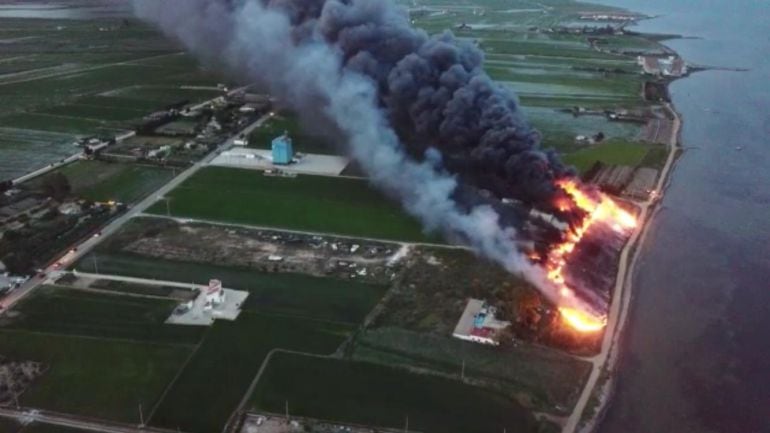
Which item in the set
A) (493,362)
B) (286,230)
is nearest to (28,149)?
(286,230)

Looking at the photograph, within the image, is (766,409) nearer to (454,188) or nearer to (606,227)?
(606,227)

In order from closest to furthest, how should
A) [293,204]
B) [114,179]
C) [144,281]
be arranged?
[144,281]
[293,204]
[114,179]

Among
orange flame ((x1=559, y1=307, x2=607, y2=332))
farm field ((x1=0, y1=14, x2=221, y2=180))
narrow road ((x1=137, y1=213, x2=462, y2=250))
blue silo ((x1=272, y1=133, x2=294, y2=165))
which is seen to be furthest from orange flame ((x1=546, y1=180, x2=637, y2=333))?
farm field ((x1=0, y1=14, x2=221, y2=180))

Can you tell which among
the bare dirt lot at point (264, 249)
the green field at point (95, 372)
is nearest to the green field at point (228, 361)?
the green field at point (95, 372)

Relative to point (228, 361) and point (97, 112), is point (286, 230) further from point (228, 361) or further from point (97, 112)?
point (97, 112)

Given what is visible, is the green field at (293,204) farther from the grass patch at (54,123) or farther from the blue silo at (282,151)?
the grass patch at (54,123)

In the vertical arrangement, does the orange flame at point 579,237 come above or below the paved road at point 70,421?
above
